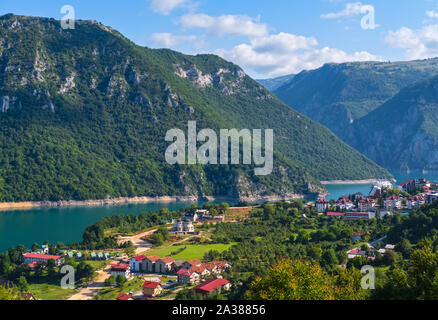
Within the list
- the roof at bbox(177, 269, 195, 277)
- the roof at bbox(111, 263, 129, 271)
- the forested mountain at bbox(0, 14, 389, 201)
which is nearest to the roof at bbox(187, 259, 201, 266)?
the roof at bbox(177, 269, 195, 277)

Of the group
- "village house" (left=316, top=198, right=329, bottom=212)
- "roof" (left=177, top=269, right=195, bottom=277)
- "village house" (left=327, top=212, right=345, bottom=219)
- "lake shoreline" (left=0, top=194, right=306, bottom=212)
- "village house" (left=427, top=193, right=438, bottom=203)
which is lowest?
"roof" (left=177, top=269, right=195, bottom=277)

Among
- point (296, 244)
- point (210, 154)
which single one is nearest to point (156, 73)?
point (210, 154)

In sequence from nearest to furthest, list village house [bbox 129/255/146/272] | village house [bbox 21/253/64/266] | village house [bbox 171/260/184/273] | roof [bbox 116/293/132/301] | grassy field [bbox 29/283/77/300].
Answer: roof [bbox 116/293/132/301] < grassy field [bbox 29/283/77/300] < village house [bbox 171/260/184/273] < village house [bbox 129/255/146/272] < village house [bbox 21/253/64/266]

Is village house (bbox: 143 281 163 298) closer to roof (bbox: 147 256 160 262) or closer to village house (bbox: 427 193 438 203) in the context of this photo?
roof (bbox: 147 256 160 262)

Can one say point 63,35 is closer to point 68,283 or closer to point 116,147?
point 116,147

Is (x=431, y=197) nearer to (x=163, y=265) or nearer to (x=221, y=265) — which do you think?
(x=221, y=265)
